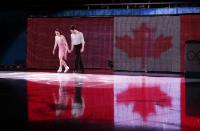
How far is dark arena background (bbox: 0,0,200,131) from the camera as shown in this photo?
13219 millimetres

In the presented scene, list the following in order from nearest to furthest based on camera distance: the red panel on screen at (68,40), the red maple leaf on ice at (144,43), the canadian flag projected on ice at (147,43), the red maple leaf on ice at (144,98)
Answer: the red maple leaf on ice at (144,98) < the canadian flag projected on ice at (147,43) < the red maple leaf on ice at (144,43) < the red panel on screen at (68,40)

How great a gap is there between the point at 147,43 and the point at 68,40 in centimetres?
398

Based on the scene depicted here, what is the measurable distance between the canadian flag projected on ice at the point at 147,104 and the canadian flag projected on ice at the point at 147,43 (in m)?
5.70

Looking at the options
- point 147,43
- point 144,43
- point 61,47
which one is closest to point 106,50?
point 144,43

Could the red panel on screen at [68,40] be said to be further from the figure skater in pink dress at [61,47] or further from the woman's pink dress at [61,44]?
the woman's pink dress at [61,44]

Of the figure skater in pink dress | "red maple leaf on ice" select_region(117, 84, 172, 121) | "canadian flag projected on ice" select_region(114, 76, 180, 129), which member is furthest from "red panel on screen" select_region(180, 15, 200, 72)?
"red maple leaf on ice" select_region(117, 84, 172, 121)

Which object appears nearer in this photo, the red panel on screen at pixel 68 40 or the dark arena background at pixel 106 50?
the dark arena background at pixel 106 50

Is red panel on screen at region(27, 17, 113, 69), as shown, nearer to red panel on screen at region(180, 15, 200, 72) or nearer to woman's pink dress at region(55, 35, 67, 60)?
woman's pink dress at region(55, 35, 67, 60)

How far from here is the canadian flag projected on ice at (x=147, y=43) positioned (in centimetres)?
2036

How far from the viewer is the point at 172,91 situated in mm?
12695

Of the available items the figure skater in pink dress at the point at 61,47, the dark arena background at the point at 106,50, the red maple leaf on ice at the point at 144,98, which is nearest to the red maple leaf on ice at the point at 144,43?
the dark arena background at the point at 106,50

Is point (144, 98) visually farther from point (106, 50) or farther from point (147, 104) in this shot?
point (106, 50)

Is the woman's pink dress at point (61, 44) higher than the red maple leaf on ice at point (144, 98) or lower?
higher

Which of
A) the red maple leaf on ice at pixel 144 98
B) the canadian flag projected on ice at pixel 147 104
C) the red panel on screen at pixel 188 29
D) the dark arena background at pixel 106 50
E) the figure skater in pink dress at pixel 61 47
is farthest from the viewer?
the figure skater in pink dress at pixel 61 47
